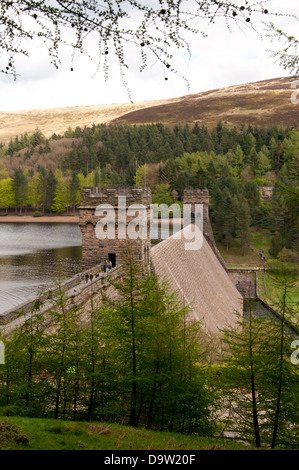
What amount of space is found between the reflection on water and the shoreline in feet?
51.5

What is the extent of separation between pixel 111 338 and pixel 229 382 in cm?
210

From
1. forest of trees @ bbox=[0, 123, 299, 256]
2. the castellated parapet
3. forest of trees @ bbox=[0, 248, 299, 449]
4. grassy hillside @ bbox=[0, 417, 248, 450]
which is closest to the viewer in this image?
grassy hillside @ bbox=[0, 417, 248, 450]

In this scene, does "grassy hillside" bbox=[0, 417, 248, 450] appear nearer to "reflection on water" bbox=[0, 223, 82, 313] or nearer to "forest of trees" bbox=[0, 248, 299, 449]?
"forest of trees" bbox=[0, 248, 299, 449]

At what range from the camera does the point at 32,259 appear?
45250 mm

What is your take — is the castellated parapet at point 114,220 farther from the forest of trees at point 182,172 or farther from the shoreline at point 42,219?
the shoreline at point 42,219

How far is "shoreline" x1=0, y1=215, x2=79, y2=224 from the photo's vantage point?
89062 mm

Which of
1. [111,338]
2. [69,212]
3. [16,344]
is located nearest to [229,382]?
[111,338]

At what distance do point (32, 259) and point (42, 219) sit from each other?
153 feet

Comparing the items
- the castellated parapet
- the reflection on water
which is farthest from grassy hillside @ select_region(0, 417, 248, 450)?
the reflection on water

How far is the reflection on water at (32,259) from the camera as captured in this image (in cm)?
3222

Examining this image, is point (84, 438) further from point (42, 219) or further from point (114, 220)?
point (42, 219)

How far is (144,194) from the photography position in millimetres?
15711

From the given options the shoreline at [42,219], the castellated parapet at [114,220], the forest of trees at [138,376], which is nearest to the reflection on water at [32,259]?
the castellated parapet at [114,220]

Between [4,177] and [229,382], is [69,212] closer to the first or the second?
[4,177]
